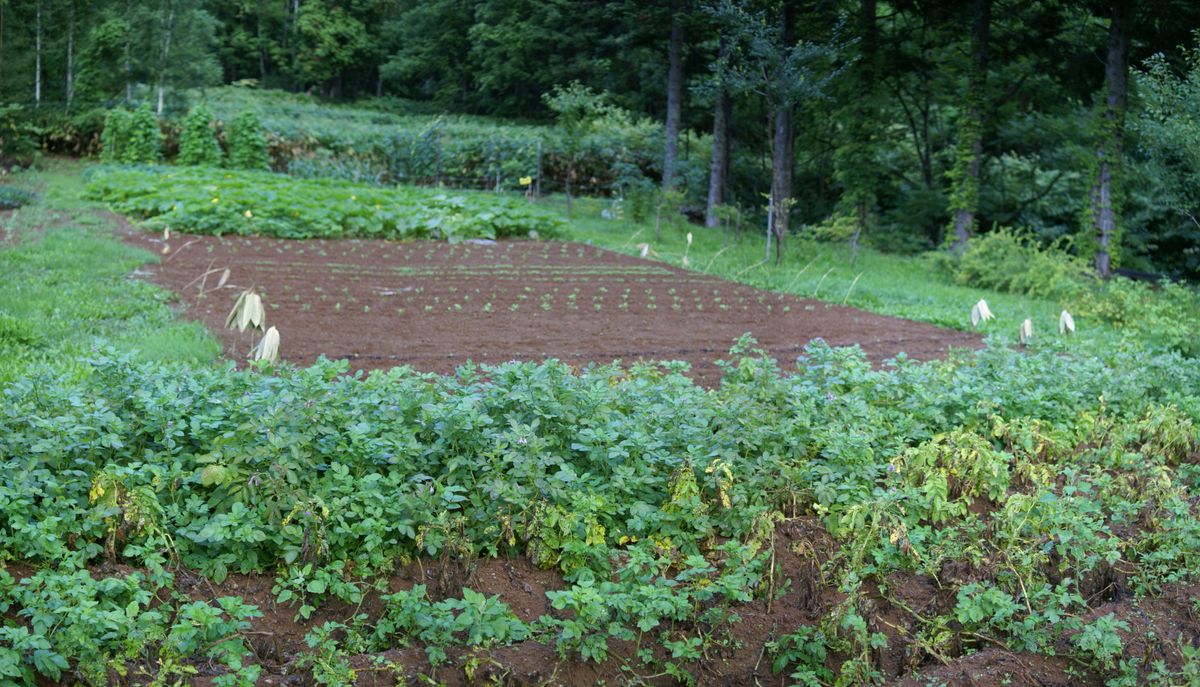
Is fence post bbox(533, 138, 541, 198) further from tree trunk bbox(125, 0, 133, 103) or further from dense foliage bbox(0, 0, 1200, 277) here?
tree trunk bbox(125, 0, 133, 103)

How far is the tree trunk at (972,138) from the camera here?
19.2 metres

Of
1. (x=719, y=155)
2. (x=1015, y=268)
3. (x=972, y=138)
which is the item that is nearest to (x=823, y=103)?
(x=719, y=155)

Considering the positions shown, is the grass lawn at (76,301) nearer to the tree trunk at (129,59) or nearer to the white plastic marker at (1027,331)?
the white plastic marker at (1027,331)

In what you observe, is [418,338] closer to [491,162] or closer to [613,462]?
[613,462]

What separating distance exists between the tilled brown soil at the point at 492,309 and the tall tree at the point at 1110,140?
7.60 m

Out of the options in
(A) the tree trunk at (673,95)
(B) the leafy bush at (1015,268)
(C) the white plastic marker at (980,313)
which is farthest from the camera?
(A) the tree trunk at (673,95)

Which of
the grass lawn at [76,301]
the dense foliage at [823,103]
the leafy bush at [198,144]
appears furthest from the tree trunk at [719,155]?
the grass lawn at [76,301]

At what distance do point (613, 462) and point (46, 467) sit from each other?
2230mm

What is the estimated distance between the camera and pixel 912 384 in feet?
20.4

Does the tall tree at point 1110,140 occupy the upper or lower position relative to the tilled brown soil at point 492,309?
upper

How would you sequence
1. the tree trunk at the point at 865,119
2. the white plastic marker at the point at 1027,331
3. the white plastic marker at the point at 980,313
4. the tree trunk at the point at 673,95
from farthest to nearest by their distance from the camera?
the tree trunk at the point at 673,95 → the tree trunk at the point at 865,119 → the white plastic marker at the point at 980,313 → the white plastic marker at the point at 1027,331

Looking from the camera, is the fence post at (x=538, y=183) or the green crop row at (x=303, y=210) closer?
the green crop row at (x=303, y=210)

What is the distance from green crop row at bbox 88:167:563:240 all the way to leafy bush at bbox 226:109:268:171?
4608mm

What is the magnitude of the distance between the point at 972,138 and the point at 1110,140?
253cm
